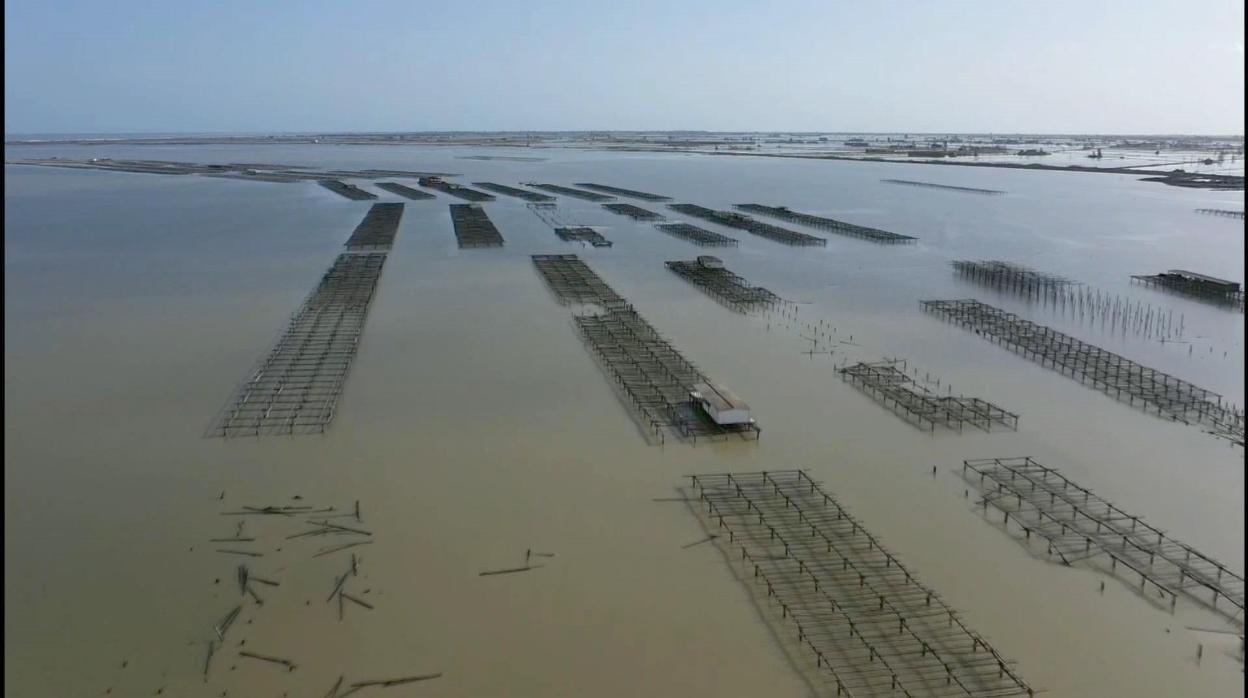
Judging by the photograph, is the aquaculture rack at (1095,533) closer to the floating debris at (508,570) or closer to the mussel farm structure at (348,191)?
the floating debris at (508,570)

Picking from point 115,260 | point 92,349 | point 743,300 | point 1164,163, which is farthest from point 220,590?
point 1164,163

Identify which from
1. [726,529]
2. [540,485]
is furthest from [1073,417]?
[540,485]

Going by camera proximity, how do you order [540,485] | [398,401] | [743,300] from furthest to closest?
[743,300]
[398,401]
[540,485]

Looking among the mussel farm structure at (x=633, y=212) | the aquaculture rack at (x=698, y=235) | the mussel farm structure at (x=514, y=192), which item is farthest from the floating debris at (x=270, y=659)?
the mussel farm structure at (x=514, y=192)

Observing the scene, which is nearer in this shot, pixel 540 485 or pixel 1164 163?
pixel 540 485

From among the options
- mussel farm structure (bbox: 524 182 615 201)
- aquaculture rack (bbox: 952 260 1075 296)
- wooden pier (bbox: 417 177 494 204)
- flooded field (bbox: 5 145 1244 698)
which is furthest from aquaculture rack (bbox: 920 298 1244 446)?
wooden pier (bbox: 417 177 494 204)

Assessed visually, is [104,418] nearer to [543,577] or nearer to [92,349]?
[92,349]

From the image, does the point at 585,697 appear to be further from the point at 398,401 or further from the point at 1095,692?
the point at 398,401

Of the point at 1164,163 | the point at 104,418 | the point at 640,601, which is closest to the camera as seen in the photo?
the point at 640,601

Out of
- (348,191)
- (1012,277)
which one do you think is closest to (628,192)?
(348,191)
